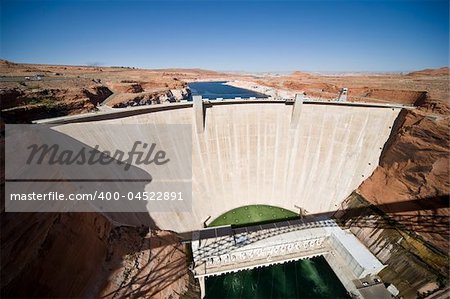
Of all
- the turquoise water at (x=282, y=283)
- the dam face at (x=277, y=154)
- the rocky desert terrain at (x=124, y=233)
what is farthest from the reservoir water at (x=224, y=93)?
the turquoise water at (x=282, y=283)

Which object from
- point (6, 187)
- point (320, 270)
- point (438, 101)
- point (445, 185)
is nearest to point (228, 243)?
point (320, 270)

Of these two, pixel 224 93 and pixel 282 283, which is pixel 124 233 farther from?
pixel 224 93

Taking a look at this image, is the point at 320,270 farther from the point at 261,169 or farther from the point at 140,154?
the point at 140,154

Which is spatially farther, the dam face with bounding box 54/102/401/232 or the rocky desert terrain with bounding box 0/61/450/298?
the dam face with bounding box 54/102/401/232

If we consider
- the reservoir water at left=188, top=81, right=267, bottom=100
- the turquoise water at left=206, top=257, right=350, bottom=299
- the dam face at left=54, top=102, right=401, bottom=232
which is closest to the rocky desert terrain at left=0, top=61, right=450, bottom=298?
the dam face at left=54, top=102, right=401, bottom=232

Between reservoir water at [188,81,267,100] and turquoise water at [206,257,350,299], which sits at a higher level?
reservoir water at [188,81,267,100]

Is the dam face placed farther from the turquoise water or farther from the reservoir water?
the reservoir water

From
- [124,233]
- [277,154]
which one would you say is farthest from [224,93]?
[124,233]

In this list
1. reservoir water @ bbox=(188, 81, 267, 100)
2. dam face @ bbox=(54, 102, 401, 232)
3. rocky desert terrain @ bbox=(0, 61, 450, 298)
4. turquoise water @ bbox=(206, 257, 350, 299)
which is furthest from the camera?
reservoir water @ bbox=(188, 81, 267, 100)
